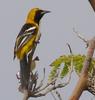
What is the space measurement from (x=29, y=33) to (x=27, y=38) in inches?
4.0

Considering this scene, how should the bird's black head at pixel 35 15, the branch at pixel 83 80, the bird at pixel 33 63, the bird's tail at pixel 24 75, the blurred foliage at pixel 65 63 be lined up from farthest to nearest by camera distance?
the bird's black head at pixel 35 15 < the blurred foliage at pixel 65 63 < the bird at pixel 33 63 < the bird's tail at pixel 24 75 < the branch at pixel 83 80

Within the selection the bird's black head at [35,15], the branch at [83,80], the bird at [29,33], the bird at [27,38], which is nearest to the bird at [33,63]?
the bird at [27,38]

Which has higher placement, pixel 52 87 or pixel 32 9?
pixel 32 9

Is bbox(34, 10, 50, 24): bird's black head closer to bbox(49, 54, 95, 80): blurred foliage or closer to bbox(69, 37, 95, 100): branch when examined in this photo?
bbox(49, 54, 95, 80): blurred foliage

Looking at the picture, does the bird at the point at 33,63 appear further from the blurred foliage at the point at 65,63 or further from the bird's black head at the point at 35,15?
the bird's black head at the point at 35,15

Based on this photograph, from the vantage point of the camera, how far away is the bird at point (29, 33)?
398cm

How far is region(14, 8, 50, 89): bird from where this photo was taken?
2.88m

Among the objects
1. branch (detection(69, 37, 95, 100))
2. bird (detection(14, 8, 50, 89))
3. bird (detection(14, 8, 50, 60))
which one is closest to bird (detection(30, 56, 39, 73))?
bird (detection(14, 8, 50, 89))

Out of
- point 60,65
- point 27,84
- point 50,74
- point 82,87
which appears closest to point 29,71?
point 27,84

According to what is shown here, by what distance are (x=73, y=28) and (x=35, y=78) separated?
568mm

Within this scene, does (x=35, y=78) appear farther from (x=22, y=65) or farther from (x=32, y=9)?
(x=32, y=9)

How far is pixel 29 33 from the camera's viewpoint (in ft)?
14.8

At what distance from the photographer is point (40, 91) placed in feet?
9.61

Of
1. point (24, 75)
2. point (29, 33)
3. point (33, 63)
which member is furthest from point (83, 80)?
point (29, 33)
